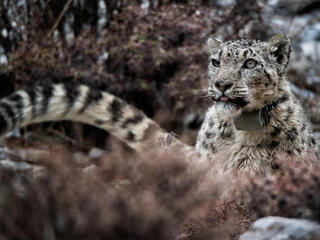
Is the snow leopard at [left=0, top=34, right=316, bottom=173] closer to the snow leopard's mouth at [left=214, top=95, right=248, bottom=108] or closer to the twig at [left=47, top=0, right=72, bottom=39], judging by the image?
the snow leopard's mouth at [left=214, top=95, right=248, bottom=108]

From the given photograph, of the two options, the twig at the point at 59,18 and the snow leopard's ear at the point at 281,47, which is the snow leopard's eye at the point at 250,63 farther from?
the twig at the point at 59,18

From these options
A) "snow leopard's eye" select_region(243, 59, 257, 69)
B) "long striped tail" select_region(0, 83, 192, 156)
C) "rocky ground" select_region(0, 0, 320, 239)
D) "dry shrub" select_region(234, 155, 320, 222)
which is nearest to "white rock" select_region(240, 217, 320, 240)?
"dry shrub" select_region(234, 155, 320, 222)

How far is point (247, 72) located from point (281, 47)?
478mm

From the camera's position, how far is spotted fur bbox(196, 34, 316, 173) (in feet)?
11.9

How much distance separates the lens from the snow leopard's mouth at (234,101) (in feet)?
11.6

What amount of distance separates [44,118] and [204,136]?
5.58 ft

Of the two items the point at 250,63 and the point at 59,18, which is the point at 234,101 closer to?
the point at 250,63

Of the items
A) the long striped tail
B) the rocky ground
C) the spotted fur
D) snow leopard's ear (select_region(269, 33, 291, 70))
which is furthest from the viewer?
the rocky ground

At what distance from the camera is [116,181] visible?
9.22ft

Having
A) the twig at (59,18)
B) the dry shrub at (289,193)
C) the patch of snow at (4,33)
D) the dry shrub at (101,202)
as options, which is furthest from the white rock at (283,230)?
the patch of snow at (4,33)

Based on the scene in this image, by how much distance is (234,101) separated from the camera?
11.8ft

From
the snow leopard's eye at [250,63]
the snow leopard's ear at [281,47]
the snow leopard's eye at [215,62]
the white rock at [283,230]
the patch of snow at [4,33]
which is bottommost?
the white rock at [283,230]

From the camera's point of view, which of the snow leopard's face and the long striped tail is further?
the long striped tail

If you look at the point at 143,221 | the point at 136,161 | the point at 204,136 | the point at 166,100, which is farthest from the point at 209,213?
the point at 166,100
